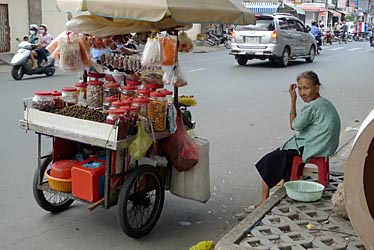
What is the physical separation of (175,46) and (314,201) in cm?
177

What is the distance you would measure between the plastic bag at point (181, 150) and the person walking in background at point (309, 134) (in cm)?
68

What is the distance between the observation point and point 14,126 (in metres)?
7.90

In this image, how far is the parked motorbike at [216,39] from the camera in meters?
30.0

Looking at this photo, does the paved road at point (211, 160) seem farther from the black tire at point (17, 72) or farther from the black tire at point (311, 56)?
the black tire at point (311, 56)

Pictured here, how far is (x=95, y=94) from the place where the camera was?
457cm

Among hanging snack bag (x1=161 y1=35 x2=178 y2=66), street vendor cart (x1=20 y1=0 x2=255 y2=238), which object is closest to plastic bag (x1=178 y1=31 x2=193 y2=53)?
street vendor cart (x1=20 y1=0 x2=255 y2=238)

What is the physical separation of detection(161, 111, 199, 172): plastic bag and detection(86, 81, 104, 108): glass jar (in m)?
0.68

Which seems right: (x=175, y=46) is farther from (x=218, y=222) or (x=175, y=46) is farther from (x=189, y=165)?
(x=218, y=222)

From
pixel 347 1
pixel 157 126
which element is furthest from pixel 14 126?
pixel 347 1

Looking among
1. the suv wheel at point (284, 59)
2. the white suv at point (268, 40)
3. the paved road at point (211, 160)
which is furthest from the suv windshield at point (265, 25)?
the paved road at point (211, 160)

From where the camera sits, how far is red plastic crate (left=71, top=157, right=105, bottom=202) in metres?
4.03

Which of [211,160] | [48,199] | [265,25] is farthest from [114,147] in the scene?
[265,25]

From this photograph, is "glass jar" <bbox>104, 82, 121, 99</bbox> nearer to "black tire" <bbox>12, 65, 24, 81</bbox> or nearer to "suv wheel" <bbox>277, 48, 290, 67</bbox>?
"black tire" <bbox>12, 65, 24, 81</bbox>

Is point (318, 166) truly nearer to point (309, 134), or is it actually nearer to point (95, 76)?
point (309, 134)
